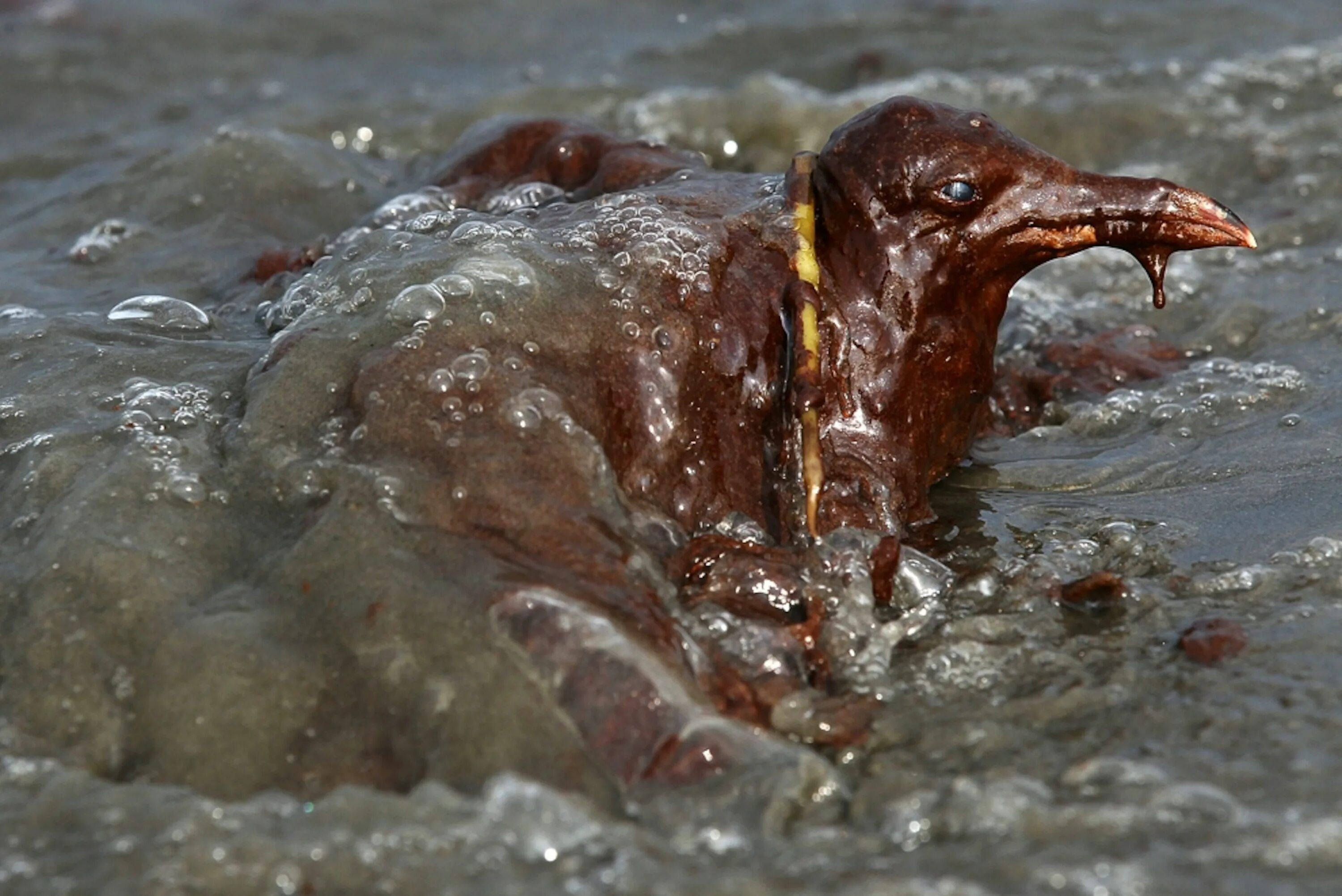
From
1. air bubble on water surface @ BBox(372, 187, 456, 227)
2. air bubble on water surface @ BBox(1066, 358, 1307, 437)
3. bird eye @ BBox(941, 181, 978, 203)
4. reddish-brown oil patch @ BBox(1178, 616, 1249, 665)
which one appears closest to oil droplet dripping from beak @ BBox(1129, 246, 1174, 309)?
bird eye @ BBox(941, 181, 978, 203)

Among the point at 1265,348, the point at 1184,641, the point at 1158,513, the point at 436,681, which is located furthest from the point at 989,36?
the point at 436,681

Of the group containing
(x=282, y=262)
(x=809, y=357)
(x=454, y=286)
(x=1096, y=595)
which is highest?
(x=454, y=286)

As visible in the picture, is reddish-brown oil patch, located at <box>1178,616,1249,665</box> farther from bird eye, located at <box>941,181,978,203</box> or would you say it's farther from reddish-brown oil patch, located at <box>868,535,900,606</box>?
bird eye, located at <box>941,181,978,203</box>

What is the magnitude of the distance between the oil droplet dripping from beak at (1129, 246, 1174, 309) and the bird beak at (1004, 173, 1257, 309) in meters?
0.04

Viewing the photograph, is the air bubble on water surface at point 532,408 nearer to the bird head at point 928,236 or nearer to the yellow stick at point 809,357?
the yellow stick at point 809,357

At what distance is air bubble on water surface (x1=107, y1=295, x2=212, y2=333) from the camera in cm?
368

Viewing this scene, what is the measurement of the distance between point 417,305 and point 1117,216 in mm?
1491

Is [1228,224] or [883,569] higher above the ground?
[1228,224]

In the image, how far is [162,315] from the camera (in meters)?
3.72

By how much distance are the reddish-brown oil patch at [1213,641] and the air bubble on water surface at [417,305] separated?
1586mm

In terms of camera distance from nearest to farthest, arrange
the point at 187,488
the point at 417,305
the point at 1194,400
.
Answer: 1. the point at 187,488
2. the point at 417,305
3. the point at 1194,400

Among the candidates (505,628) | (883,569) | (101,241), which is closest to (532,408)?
(505,628)

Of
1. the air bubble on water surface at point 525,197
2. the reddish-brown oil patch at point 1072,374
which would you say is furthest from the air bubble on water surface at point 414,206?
the reddish-brown oil patch at point 1072,374

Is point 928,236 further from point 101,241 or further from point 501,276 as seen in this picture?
point 101,241
